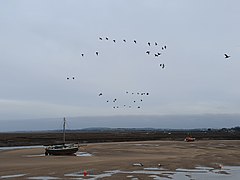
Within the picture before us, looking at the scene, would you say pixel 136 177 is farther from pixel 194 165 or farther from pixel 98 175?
pixel 194 165

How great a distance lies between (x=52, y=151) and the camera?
150ft

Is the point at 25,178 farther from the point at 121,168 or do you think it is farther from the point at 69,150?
the point at 69,150

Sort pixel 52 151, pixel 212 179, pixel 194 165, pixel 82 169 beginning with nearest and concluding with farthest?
1. pixel 212 179
2. pixel 82 169
3. pixel 194 165
4. pixel 52 151

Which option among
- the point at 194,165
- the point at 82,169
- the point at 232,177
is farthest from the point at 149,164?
the point at 232,177

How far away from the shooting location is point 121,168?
102ft

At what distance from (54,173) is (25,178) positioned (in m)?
2.72

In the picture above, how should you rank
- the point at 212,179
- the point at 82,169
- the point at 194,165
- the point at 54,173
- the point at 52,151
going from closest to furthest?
the point at 212,179 < the point at 54,173 < the point at 82,169 < the point at 194,165 < the point at 52,151

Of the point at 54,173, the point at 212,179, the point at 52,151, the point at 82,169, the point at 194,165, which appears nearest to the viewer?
the point at 212,179

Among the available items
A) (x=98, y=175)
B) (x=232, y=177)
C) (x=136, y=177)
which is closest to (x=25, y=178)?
(x=98, y=175)

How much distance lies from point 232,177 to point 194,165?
6.89 meters

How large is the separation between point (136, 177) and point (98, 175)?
2.80 meters

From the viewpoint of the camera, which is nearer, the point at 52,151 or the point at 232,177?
the point at 232,177

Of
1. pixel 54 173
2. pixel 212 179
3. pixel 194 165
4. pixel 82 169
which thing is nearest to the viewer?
pixel 212 179

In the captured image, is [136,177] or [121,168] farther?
[121,168]
